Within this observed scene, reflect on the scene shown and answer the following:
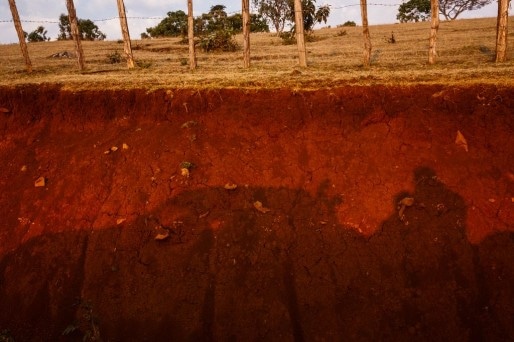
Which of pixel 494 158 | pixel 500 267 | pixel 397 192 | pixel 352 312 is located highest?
pixel 494 158

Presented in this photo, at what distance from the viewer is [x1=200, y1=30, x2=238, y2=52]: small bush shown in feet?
68.6

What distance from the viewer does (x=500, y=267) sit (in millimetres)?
5043

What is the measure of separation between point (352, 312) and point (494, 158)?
10.4ft

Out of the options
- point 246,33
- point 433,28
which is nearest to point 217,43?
point 246,33

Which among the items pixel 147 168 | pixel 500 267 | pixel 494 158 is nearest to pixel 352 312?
pixel 500 267

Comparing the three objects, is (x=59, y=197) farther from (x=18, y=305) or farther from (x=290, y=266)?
(x=290, y=266)

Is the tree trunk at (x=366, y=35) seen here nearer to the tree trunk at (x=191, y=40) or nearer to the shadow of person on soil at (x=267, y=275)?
the tree trunk at (x=191, y=40)

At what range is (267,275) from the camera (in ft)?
17.7

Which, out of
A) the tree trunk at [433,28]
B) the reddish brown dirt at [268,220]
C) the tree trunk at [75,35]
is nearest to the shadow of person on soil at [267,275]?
the reddish brown dirt at [268,220]

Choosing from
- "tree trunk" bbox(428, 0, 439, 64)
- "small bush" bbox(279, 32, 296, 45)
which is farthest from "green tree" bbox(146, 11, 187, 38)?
"tree trunk" bbox(428, 0, 439, 64)

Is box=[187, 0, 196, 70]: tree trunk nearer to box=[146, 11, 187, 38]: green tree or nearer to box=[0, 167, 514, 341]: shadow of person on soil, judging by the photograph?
box=[0, 167, 514, 341]: shadow of person on soil

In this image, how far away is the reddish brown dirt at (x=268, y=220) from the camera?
5.08 m

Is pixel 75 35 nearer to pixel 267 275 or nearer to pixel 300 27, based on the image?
pixel 300 27

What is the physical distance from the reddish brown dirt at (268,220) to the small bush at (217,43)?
1446 cm
